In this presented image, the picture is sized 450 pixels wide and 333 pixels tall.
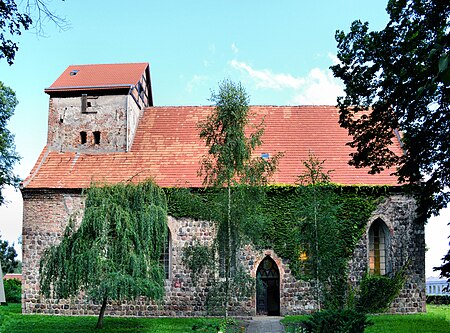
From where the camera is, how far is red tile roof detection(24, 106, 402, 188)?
2131cm

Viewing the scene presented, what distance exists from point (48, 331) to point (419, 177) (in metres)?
11.3

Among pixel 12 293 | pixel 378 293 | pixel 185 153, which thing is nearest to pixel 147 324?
pixel 185 153

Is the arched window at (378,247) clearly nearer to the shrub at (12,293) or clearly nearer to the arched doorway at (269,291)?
the arched doorway at (269,291)

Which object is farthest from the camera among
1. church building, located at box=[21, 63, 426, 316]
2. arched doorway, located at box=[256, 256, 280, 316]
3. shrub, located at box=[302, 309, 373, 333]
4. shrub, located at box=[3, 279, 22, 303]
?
shrub, located at box=[3, 279, 22, 303]

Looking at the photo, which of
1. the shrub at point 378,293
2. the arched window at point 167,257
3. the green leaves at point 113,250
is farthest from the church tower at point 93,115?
the shrub at point 378,293

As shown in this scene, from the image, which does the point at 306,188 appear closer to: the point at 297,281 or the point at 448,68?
the point at 297,281

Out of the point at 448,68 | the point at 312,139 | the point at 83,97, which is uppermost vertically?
the point at 83,97

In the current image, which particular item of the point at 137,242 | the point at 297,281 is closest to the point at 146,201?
the point at 137,242

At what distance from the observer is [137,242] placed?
16.0 meters

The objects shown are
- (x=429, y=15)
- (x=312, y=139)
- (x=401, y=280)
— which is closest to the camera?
(x=429, y=15)

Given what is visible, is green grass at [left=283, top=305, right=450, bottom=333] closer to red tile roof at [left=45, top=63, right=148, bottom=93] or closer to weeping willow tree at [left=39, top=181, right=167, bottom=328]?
weeping willow tree at [left=39, top=181, right=167, bottom=328]

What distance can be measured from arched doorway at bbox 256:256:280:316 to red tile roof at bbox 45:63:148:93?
382 inches

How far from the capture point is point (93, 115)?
916 inches

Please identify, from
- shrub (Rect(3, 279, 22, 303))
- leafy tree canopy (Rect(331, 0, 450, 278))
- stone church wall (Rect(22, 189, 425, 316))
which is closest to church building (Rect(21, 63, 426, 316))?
stone church wall (Rect(22, 189, 425, 316))
